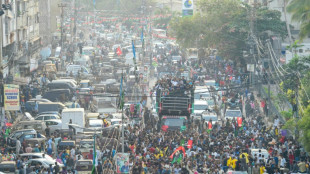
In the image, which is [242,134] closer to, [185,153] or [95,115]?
[185,153]

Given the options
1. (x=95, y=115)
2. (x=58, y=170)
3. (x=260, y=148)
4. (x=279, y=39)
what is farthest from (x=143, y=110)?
(x=279, y=39)

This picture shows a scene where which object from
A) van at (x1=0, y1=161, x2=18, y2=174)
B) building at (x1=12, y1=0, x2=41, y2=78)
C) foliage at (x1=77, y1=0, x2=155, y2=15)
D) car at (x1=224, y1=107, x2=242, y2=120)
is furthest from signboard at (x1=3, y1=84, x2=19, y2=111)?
foliage at (x1=77, y1=0, x2=155, y2=15)

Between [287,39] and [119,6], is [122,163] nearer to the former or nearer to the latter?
[287,39]

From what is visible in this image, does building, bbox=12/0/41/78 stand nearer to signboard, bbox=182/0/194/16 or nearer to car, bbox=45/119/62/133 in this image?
car, bbox=45/119/62/133

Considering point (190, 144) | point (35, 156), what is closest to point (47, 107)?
point (190, 144)

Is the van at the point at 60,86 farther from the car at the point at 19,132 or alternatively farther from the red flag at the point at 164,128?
the car at the point at 19,132
